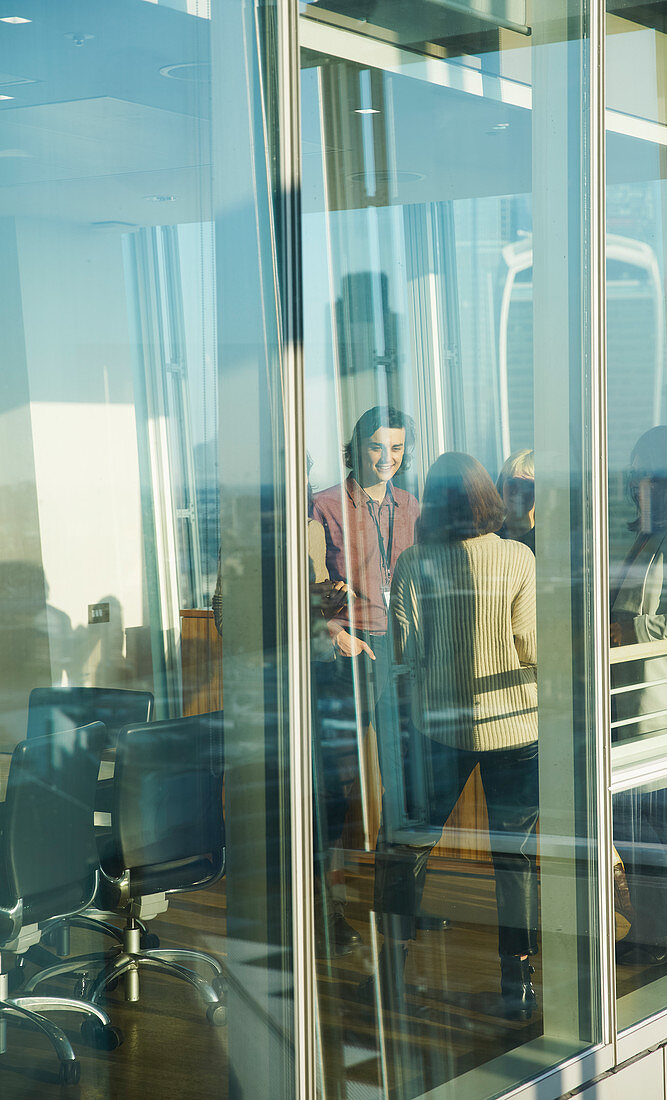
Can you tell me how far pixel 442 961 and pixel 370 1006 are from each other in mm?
246

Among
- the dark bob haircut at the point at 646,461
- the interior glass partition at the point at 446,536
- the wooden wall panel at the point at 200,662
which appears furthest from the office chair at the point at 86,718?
the dark bob haircut at the point at 646,461

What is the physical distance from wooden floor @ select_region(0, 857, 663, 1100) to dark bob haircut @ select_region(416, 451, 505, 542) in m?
0.71

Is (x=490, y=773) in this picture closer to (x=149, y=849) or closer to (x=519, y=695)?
(x=519, y=695)

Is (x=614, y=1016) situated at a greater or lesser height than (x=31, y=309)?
lesser

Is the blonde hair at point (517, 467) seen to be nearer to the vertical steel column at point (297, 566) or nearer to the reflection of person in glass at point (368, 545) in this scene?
the reflection of person in glass at point (368, 545)

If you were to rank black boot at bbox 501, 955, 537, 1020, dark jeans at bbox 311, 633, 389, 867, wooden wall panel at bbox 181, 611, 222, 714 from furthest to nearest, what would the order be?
1. black boot at bbox 501, 955, 537, 1020
2. dark jeans at bbox 311, 633, 389, 867
3. wooden wall panel at bbox 181, 611, 222, 714

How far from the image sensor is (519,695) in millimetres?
2947

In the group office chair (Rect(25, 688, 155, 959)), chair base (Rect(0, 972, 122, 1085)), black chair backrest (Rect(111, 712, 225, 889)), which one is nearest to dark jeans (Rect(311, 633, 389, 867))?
black chair backrest (Rect(111, 712, 225, 889))

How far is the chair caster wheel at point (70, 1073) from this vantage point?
185 centimetres

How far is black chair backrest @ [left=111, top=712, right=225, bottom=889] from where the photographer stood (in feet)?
6.39

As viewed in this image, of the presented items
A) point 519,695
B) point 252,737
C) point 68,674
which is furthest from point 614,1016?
point 68,674

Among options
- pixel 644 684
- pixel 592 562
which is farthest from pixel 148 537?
pixel 644 684

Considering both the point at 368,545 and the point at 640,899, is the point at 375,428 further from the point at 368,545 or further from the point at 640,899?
the point at 640,899

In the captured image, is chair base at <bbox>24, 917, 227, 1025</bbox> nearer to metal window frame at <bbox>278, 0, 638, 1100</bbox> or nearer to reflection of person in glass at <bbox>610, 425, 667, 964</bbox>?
metal window frame at <bbox>278, 0, 638, 1100</bbox>
